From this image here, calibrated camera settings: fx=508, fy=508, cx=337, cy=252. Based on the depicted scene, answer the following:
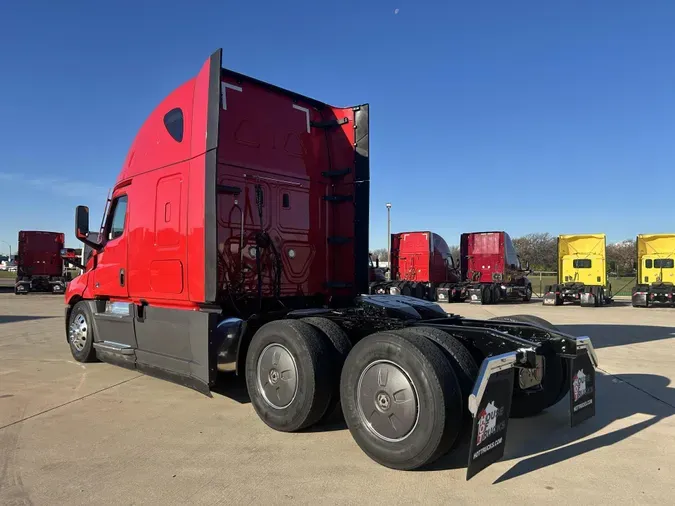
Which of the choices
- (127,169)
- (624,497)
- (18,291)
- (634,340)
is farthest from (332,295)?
(18,291)

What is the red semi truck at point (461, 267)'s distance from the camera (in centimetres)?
2503

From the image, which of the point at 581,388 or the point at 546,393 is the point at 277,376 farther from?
the point at 581,388

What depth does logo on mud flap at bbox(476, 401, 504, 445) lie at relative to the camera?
3.36m

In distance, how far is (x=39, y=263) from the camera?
92.6ft

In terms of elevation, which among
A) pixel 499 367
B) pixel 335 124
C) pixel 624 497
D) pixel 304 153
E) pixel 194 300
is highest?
pixel 335 124

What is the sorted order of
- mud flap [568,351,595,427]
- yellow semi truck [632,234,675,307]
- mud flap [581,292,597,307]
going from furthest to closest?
mud flap [581,292,597,307] → yellow semi truck [632,234,675,307] → mud flap [568,351,595,427]

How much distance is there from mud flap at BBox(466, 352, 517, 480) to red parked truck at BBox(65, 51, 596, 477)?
1 centimetres

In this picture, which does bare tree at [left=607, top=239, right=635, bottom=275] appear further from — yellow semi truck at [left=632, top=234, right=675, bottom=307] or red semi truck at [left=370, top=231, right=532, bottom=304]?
red semi truck at [left=370, top=231, right=532, bottom=304]

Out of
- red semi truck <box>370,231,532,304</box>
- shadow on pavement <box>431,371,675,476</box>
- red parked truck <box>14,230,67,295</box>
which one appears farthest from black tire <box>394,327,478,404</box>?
red parked truck <box>14,230,67,295</box>

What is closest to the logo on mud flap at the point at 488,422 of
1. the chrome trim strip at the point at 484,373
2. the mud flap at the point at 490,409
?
the mud flap at the point at 490,409

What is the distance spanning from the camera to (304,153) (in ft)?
21.2

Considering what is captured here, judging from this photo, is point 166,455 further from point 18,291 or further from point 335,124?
point 18,291

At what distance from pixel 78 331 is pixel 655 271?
24.7 metres

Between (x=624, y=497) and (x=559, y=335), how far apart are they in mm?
1490
